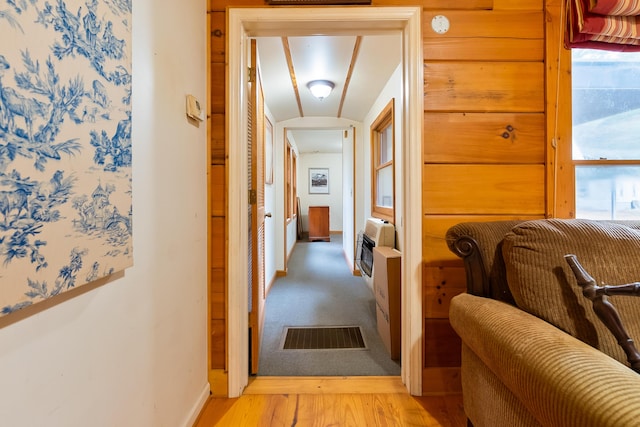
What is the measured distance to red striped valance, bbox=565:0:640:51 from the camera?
1.29 metres

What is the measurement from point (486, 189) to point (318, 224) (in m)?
5.18

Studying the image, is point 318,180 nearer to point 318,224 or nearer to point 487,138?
point 318,224

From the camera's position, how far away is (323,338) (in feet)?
6.81

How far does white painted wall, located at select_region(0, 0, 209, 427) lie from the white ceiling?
85 cm

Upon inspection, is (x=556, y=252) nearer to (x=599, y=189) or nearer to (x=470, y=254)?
(x=470, y=254)

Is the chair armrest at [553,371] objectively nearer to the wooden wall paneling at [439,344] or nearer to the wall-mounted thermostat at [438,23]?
the wooden wall paneling at [439,344]

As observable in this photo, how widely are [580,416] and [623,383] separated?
11cm

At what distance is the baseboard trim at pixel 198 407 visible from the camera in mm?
1229

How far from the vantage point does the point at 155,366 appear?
991 mm

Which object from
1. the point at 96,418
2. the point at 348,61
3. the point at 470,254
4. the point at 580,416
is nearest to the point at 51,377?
the point at 96,418

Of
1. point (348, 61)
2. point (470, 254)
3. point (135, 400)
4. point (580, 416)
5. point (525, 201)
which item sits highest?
point (348, 61)

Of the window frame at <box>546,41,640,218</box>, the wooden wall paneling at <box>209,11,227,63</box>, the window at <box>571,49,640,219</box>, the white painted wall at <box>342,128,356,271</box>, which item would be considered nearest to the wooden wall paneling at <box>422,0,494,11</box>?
the window frame at <box>546,41,640,218</box>

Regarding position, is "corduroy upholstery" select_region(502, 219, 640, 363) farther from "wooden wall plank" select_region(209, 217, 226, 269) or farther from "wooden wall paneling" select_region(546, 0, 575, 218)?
"wooden wall plank" select_region(209, 217, 226, 269)

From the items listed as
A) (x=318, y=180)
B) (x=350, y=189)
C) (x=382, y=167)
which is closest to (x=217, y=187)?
(x=382, y=167)
